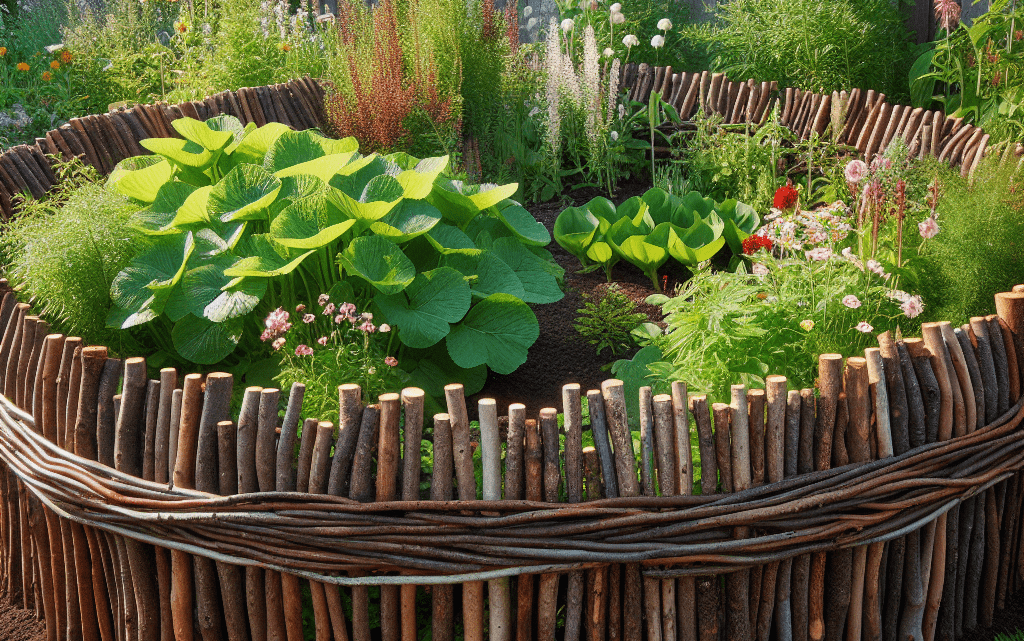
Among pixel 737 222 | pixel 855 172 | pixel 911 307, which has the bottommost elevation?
pixel 737 222

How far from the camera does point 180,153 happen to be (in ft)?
10.7

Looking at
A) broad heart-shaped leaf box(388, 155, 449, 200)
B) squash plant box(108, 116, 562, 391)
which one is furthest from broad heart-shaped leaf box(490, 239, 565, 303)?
broad heart-shaped leaf box(388, 155, 449, 200)

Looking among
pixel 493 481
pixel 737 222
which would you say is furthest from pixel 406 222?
pixel 737 222

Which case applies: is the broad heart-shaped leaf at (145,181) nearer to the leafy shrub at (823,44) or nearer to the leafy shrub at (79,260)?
the leafy shrub at (79,260)

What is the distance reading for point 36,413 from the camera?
2523mm

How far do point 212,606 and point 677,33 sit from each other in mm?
6439

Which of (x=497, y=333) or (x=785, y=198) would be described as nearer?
(x=497, y=333)

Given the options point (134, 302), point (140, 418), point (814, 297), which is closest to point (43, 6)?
point (134, 302)

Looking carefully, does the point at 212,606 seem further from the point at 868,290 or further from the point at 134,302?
the point at 868,290

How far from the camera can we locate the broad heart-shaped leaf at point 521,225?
3.48 m

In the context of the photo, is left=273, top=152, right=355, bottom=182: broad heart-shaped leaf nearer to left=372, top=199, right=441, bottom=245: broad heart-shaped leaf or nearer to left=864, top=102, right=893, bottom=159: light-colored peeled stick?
left=372, top=199, right=441, bottom=245: broad heart-shaped leaf

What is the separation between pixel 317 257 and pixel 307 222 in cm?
20

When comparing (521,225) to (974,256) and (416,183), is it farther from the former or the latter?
(974,256)

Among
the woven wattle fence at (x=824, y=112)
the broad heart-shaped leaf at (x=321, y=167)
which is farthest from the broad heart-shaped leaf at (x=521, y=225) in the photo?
the woven wattle fence at (x=824, y=112)
